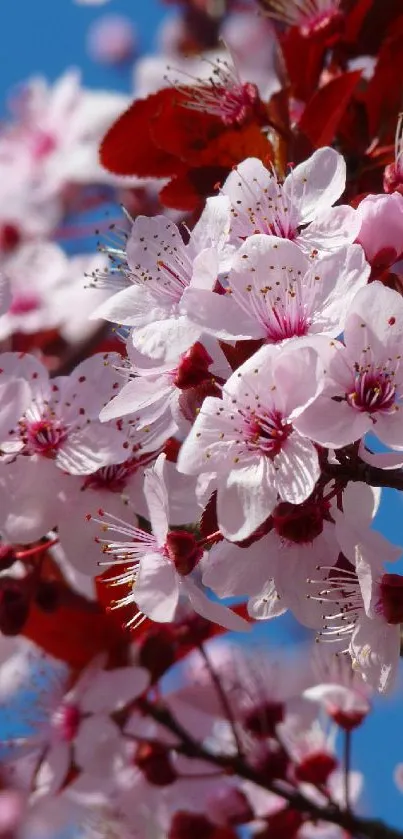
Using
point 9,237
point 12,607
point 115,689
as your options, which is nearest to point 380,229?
point 12,607

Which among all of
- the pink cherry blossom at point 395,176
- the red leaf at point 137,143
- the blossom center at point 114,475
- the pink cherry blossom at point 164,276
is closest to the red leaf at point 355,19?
the red leaf at point 137,143

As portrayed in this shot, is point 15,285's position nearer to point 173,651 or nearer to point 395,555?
point 173,651

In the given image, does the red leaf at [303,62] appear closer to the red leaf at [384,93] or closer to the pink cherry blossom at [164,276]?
the red leaf at [384,93]

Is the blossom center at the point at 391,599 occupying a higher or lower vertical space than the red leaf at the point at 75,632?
higher

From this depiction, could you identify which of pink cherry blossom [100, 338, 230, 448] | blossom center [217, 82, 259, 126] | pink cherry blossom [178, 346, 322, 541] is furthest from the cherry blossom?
pink cherry blossom [178, 346, 322, 541]

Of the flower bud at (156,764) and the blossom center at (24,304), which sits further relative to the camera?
the blossom center at (24,304)

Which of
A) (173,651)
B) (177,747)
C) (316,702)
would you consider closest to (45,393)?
(173,651)

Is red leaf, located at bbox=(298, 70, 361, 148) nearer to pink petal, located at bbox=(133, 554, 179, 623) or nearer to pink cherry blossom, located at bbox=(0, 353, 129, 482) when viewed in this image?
pink cherry blossom, located at bbox=(0, 353, 129, 482)
